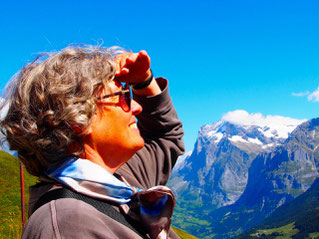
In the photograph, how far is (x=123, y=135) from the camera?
101 inches

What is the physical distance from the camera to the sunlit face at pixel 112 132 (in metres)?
2.44

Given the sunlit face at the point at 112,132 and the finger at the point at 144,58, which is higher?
the finger at the point at 144,58

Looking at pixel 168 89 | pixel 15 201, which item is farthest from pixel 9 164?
pixel 168 89

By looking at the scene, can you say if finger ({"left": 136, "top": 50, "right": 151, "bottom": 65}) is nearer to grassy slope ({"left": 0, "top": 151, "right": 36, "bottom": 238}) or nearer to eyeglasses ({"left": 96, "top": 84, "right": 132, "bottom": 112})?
eyeglasses ({"left": 96, "top": 84, "right": 132, "bottom": 112})

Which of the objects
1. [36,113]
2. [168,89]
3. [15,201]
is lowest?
[15,201]

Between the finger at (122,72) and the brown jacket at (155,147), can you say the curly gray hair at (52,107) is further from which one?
the brown jacket at (155,147)

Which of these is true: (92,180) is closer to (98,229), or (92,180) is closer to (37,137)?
(98,229)

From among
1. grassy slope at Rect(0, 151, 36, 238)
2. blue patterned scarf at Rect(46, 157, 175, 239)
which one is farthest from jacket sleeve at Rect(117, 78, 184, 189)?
grassy slope at Rect(0, 151, 36, 238)

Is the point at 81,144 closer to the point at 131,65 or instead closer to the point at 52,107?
the point at 52,107

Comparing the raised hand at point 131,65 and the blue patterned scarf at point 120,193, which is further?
the raised hand at point 131,65

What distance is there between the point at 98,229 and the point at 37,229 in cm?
34

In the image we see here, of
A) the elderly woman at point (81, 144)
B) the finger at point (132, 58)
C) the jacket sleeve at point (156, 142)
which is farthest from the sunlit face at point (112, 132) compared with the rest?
the jacket sleeve at point (156, 142)

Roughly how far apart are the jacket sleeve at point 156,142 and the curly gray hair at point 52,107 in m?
0.92

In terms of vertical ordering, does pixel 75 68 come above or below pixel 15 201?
above
